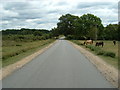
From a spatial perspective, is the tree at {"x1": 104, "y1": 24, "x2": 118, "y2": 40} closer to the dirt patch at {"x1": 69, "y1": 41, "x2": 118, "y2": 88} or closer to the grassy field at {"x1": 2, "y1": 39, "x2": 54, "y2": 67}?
the grassy field at {"x1": 2, "y1": 39, "x2": 54, "y2": 67}

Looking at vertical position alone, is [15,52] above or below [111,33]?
below

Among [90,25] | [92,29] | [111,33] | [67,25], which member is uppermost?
[67,25]

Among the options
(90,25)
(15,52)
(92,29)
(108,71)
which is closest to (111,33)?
(90,25)

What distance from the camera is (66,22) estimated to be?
145000mm

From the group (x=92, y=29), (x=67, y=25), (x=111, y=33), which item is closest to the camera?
(x=92, y=29)

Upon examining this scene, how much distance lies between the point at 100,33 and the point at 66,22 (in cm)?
3637

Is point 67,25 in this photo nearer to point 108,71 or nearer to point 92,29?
point 92,29

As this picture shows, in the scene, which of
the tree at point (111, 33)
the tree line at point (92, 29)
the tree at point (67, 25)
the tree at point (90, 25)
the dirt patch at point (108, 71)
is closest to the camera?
the dirt patch at point (108, 71)

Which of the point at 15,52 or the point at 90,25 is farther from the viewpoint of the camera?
the point at 90,25

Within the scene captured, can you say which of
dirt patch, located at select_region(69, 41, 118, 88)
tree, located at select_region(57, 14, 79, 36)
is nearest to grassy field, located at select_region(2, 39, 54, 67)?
dirt patch, located at select_region(69, 41, 118, 88)

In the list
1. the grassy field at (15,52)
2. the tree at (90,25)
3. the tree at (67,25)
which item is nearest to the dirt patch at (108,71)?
the grassy field at (15,52)

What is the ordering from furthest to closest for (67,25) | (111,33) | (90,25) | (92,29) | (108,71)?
(67,25) < (111,33) < (90,25) < (92,29) < (108,71)

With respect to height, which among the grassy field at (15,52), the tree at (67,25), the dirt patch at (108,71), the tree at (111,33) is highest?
the tree at (67,25)

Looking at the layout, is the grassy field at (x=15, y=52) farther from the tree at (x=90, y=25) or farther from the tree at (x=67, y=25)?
the tree at (x=67, y=25)
